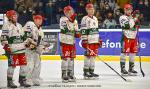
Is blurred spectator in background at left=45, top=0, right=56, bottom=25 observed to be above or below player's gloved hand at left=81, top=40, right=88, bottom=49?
above

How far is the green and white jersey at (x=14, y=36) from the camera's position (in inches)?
209

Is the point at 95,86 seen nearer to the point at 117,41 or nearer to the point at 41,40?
the point at 41,40

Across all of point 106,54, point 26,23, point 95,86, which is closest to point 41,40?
point 26,23

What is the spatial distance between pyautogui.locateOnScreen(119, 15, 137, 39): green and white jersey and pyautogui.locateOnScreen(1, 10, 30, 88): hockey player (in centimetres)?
146

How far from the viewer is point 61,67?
5984 millimetres

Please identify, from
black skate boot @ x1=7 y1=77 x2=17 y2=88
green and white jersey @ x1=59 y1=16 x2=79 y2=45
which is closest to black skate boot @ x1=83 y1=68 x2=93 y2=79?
green and white jersey @ x1=59 y1=16 x2=79 y2=45

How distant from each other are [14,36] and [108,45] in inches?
67.5

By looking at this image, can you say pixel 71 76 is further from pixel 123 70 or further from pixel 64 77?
pixel 123 70

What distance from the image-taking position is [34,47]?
558cm

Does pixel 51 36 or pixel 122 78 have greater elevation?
pixel 51 36

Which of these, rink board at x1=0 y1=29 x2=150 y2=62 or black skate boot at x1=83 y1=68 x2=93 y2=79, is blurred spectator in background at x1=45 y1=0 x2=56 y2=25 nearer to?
rink board at x1=0 y1=29 x2=150 y2=62

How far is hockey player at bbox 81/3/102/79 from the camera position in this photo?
612 cm

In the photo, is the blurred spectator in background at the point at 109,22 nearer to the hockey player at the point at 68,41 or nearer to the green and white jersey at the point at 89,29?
the green and white jersey at the point at 89,29

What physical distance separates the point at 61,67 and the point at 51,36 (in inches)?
24.6
